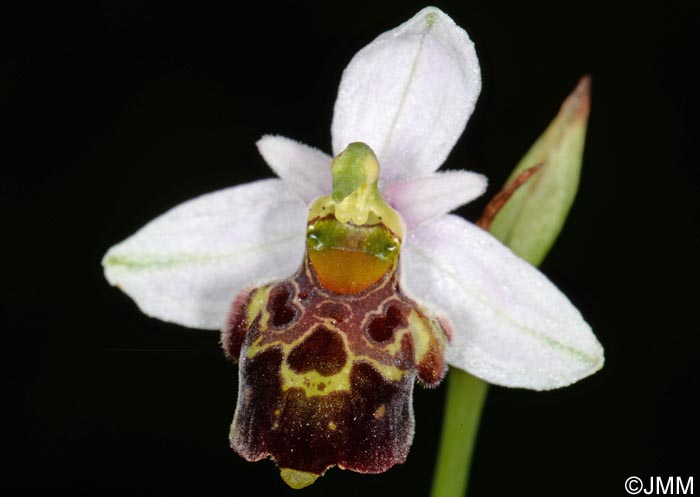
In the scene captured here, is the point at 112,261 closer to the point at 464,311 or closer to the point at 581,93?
the point at 464,311

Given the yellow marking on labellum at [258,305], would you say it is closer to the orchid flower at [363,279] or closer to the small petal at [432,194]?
the orchid flower at [363,279]

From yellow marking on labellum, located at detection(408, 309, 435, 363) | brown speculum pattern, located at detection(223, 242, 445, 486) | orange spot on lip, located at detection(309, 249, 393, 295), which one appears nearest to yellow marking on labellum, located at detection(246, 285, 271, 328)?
brown speculum pattern, located at detection(223, 242, 445, 486)

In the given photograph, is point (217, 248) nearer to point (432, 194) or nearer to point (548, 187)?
point (432, 194)

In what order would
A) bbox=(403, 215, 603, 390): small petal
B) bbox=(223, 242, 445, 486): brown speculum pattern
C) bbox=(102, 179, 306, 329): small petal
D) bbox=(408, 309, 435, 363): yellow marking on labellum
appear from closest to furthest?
bbox=(223, 242, 445, 486): brown speculum pattern < bbox=(408, 309, 435, 363): yellow marking on labellum < bbox=(403, 215, 603, 390): small petal < bbox=(102, 179, 306, 329): small petal

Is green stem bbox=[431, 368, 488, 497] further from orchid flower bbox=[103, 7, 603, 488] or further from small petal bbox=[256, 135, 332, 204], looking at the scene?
small petal bbox=[256, 135, 332, 204]

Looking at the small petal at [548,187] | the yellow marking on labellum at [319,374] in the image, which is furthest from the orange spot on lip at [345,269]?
the small petal at [548,187]

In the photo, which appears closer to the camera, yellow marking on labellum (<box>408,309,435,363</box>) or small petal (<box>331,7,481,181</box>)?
yellow marking on labellum (<box>408,309,435,363</box>)
